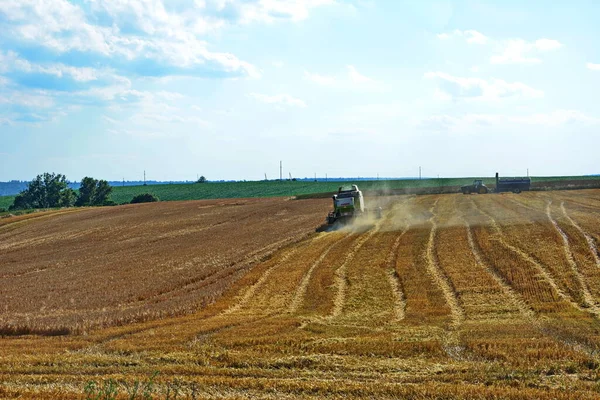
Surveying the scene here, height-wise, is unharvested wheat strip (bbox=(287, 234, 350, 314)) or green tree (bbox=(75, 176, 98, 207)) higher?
green tree (bbox=(75, 176, 98, 207))

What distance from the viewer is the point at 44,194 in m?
116

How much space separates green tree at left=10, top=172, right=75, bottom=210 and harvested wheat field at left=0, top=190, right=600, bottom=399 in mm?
84751

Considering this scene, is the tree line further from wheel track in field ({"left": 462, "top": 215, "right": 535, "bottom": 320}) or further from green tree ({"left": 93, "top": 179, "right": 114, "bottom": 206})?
wheel track in field ({"left": 462, "top": 215, "right": 535, "bottom": 320})

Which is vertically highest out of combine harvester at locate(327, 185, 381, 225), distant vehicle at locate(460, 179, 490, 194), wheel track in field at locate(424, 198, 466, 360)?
distant vehicle at locate(460, 179, 490, 194)

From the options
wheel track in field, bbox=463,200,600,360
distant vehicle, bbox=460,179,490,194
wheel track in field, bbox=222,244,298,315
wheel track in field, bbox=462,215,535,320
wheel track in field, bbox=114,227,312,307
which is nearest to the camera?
wheel track in field, bbox=463,200,600,360

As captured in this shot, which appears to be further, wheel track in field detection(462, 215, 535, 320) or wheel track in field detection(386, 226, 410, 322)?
wheel track in field detection(386, 226, 410, 322)

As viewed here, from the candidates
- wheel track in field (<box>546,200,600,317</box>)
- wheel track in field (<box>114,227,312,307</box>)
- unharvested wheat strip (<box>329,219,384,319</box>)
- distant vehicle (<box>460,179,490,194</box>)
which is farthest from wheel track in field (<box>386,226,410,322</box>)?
distant vehicle (<box>460,179,490,194</box>)

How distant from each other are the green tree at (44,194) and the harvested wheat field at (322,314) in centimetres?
8475

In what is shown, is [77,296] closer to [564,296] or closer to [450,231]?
[564,296]

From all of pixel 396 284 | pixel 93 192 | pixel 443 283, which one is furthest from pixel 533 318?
pixel 93 192

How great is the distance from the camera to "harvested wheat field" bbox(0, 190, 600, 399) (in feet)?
33.6

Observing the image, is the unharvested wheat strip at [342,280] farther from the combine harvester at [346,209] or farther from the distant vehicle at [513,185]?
the distant vehicle at [513,185]

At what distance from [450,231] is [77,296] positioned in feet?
67.5

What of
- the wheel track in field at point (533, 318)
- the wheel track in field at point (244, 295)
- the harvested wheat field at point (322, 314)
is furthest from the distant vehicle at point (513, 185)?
the wheel track in field at point (533, 318)
